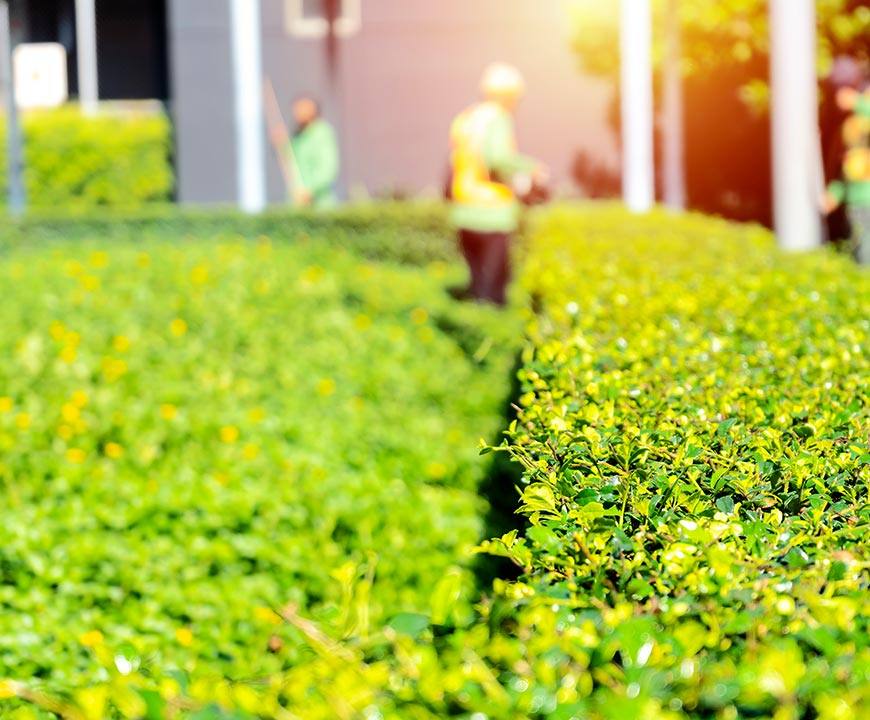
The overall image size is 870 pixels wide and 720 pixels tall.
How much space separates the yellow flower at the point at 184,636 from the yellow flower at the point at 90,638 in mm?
204

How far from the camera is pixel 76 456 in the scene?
18.3 feet

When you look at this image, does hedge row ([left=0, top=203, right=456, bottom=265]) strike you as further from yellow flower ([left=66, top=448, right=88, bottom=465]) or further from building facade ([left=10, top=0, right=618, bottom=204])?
yellow flower ([left=66, top=448, right=88, bottom=465])

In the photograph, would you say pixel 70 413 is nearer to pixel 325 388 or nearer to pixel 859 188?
pixel 325 388

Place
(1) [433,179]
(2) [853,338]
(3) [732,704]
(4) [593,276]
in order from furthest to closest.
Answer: (1) [433,179] → (4) [593,276] → (2) [853,338] → (3) [732,704]

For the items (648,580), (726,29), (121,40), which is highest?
(121,40)

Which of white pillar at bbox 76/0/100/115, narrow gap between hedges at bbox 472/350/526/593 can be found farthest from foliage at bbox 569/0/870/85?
narrow gap between hedges at bbox 472/350/526/593

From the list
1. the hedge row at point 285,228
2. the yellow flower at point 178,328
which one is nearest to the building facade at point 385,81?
the hedge row at point 285,228

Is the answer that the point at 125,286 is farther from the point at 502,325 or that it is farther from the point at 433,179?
the point at 433,179

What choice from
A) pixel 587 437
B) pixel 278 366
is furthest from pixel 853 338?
pixel 278 366

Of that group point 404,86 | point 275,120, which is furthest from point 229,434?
point 404,86

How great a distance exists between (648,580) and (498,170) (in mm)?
9043

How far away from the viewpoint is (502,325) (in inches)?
397

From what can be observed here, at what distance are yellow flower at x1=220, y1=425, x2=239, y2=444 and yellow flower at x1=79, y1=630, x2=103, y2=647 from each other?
5.26 feet

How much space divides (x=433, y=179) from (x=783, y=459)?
64.7 feet
